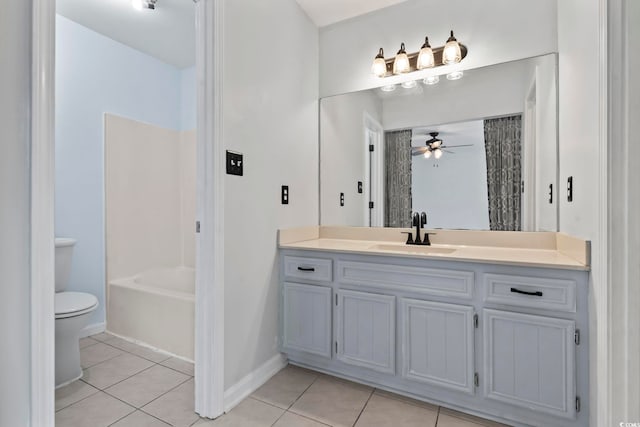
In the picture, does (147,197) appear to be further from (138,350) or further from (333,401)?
(333,401)

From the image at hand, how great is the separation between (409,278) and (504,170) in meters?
0.97

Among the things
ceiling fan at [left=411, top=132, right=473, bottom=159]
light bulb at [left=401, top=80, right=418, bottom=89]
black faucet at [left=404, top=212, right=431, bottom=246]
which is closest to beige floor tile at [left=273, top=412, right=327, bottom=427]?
black faucet at [left=404, top=212, right=431, bottom=246]

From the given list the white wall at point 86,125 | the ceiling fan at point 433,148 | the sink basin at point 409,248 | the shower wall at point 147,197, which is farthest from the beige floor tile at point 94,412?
the ceiling fan at point 433,148

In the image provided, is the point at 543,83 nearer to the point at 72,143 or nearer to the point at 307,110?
the point at 307,110

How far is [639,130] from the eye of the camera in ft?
3.24

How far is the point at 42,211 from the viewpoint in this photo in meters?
0.95

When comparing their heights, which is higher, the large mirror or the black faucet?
the large mirror

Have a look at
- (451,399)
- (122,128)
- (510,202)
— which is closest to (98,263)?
(122,128)

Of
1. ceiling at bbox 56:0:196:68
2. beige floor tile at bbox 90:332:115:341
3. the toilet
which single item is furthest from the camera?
beige floor tile at bbox 90:332:115:341

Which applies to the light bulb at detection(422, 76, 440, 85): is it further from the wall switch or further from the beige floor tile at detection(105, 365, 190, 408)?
the beige floor tile at detection(105, 365, 190, 408)

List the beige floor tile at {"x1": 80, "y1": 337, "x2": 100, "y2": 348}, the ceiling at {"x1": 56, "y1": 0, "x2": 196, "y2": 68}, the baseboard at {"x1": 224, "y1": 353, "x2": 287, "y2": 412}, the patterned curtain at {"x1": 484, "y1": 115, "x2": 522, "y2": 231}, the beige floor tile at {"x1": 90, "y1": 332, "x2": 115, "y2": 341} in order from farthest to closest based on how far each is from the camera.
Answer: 1. the beige floor tile at {"x1": 90, "y1": 332, "x2": 115, "y2": 341}
2. the beige floor tile at {"x1": 80, "y1": 337, "x2": 100, "y2": 348}
3. the ceiling at {"x1": 56, "y1": 0, "x2": 196, "y2": 68}
4. the patterned curtain at {"x1": 484, "y1": 115, "x2": 522, "y2": 231}
5. the baseboard at {"x1": 224, "y1": 353, "x2": 287, "y2": 412}

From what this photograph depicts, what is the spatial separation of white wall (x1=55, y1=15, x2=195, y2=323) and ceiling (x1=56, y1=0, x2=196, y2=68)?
115 millimetres

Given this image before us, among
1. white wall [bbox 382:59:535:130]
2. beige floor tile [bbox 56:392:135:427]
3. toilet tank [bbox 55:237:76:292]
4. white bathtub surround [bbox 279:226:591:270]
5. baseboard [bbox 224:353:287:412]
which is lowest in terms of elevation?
beige floor tile [bbox 56:392:135:427]

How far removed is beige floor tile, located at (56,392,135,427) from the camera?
150 centimetres
